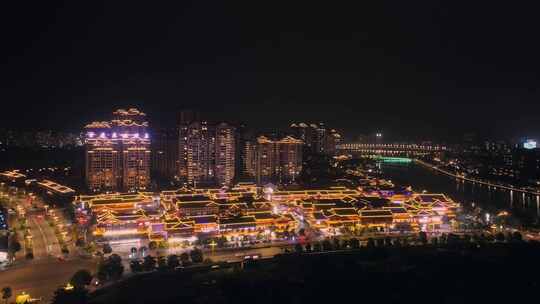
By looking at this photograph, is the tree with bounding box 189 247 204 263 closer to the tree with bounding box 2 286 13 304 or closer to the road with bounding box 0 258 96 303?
the road with bounding box 0 258 96 303

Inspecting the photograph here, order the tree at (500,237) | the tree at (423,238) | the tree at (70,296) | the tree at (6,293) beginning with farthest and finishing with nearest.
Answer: the tree at (500,237)
the tree at (423,238)
the tree at (6,293)
the tree at (70,296)

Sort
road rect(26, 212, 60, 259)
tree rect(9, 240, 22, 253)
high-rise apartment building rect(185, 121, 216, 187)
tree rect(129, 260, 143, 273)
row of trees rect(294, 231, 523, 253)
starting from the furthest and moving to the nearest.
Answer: high-rise apartment building rect(185, 121, 216, 187) → row of trees rect(294, 231, 523, 253) → road rect(26, 212, 60, 259) → tree rect(9, 240, 22, 253) → tree rect(129, 260, 143, 273)

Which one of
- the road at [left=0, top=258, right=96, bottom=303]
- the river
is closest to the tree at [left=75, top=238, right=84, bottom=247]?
the road at [left=0, top=258, right=96, bottom=303]

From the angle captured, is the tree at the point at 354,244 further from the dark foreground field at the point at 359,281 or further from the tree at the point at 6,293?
the tree at the point at 6,293

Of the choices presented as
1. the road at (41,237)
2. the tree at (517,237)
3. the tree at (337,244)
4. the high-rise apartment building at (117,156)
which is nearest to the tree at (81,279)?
the road at (41,237)

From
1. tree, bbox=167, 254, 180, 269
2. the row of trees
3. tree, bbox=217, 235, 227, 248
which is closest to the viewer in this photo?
tree, bbox=167, 254, 180, 269

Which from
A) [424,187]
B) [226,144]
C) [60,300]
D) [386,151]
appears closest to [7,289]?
[60,300]

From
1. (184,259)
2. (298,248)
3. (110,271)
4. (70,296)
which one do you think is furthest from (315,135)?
(70,296)
